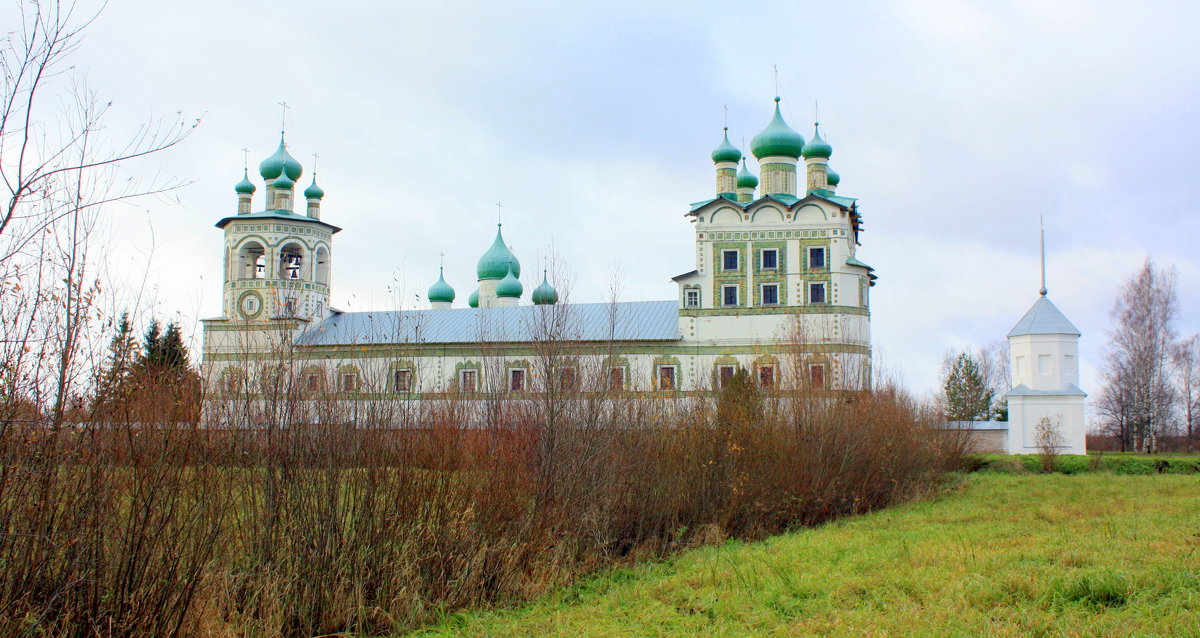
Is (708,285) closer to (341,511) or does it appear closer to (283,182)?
(283,182)

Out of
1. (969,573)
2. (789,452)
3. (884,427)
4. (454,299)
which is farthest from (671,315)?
(969,573)

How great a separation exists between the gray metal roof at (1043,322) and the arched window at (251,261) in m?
23.5

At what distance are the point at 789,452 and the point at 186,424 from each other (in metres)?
9.38

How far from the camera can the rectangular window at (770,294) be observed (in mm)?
28281

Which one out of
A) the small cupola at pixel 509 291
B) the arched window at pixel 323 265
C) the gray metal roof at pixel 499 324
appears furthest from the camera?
the small cupola at pixel 509 291

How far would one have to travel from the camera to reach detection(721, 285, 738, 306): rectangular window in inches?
1125

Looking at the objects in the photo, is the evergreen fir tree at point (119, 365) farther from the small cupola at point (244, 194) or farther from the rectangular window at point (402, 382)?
the small cupola at point (244, 194)

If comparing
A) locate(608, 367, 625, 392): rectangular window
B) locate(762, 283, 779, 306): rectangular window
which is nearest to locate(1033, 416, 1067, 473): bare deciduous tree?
locate(762, 283, 779, 306): rectangular window

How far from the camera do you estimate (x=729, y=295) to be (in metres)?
28.6

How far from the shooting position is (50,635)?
5758 millimetres

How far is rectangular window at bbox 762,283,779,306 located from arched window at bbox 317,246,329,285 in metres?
14.7

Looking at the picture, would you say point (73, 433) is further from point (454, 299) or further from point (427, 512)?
point (454, 299)

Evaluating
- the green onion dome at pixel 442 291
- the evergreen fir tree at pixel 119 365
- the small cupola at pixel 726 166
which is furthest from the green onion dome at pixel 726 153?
the evergreen fir tree at pixel 119 365

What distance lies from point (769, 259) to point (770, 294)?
102cm
